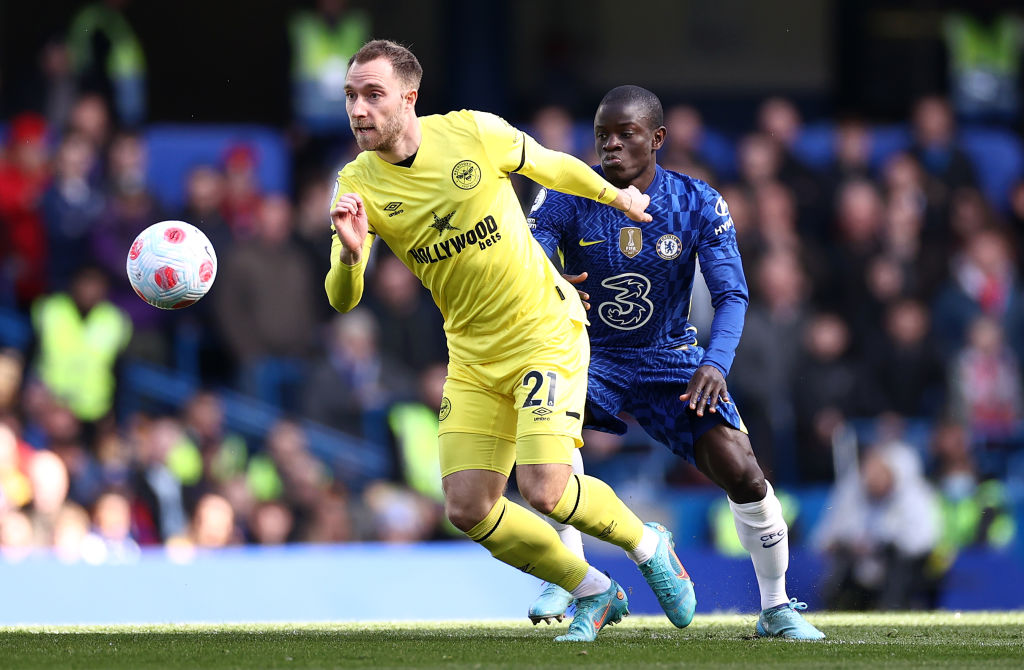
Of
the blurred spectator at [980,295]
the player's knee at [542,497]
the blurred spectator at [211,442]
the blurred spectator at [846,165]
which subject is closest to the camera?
the player's knee at [542,497]

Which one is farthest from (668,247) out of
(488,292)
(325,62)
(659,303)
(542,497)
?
(325,62)

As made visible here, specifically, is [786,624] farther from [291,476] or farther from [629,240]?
[291,476]

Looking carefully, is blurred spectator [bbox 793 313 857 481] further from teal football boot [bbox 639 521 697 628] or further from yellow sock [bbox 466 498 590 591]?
yellow sock [bbox 466 498 590 591]

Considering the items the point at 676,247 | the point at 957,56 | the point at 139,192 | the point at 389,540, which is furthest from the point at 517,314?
the point at 957,56

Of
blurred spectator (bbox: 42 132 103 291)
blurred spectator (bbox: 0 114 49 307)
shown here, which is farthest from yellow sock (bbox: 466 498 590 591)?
blurred spectator (bbox: 0 114 49 307)

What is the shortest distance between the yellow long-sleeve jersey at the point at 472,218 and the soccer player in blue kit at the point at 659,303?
466 mm

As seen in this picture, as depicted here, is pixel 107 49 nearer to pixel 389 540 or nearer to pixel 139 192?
pixel 139 192

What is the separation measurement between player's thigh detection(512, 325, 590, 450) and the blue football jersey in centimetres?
48

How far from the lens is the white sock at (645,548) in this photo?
6465 millimetres

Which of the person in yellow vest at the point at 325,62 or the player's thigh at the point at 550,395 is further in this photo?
the person in yellow vest at the point at 325,62

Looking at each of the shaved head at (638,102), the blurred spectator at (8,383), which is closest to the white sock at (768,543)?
the shaved head at (638,102)

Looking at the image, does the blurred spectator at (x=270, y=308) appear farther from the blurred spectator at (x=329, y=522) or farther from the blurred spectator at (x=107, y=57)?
the blurred spectator at (x=107, y=57)

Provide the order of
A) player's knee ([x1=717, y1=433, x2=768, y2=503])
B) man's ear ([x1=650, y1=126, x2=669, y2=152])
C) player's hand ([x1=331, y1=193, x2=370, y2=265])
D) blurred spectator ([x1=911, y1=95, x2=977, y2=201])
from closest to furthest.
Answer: player's hand ([x1=331, y1=193, x2=370, y2=265])
player's knee ([x1=717, y1=433, x2=768, y2=503])
man's ear ([x1=650, y1=126, x2=669, y2=152])
blurred spectator ([x1=911, y1=95, x2=977, y2=201])

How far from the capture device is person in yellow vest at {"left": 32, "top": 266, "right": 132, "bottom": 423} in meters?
11.1
